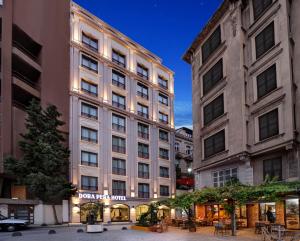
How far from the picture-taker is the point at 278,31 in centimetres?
3262

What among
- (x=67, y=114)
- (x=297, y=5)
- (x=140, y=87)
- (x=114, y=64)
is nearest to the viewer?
(x=297, y=5)

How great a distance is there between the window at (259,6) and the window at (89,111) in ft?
98.8

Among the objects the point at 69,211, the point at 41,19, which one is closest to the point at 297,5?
the point at 41,19

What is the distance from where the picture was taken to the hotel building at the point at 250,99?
31.2 meters

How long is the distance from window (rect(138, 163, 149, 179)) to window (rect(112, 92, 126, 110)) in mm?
9589

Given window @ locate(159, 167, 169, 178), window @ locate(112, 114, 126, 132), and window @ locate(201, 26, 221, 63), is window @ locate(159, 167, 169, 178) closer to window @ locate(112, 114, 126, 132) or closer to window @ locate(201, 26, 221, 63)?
window @ locate(112, 114, 126, 132)

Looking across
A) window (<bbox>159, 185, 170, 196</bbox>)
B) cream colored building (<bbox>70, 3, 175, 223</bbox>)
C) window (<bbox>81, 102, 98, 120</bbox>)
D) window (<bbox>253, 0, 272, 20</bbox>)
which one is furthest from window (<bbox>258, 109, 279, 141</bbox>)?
window (<bbox>159, 185, 170, 196</bbox>)

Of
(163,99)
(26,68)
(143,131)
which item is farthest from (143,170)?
(26,68)

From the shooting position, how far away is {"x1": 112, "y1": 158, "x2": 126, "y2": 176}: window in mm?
62625

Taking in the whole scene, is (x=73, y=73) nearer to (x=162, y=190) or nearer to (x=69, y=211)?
(x=69, y=211)

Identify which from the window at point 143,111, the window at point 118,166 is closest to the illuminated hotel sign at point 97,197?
the window at point 118,166

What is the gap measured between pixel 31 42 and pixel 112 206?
83.0ft

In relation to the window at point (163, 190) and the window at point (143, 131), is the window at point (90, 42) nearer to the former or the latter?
the window at point (143, 131)

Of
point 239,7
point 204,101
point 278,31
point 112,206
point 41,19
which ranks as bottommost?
point 112,206
